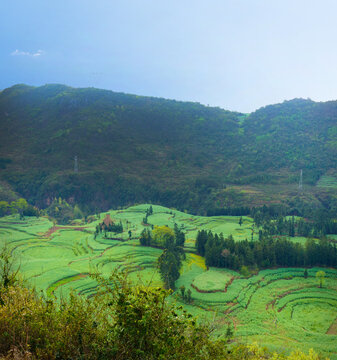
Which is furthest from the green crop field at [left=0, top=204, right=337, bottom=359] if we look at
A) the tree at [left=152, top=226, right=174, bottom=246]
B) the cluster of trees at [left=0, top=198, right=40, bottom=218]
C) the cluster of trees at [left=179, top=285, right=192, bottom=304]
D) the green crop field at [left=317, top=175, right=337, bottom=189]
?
the green crop field at [left=317, top=175, right=337, bottom=189]

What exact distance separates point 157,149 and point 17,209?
65668 millimetres

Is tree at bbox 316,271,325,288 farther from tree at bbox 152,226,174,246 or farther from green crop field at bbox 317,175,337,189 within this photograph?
green crop field at bbox 317,175,337,189

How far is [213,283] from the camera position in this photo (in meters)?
36.3

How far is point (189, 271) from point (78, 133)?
330 feet

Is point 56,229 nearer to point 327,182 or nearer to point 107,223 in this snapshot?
point 107,223

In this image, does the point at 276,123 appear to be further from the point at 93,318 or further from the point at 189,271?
→ the point at 93,318

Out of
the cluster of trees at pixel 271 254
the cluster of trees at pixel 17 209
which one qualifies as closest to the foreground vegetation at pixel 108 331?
the cluster of trees at pixel 271 254

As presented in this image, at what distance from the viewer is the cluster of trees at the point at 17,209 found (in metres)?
71.4

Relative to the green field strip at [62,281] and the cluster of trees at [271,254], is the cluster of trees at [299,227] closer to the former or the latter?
the cluster of trees at [271,254]

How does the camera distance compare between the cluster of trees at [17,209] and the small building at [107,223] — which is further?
the cluster of trees at [17,209]

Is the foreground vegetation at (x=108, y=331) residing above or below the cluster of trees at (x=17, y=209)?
above

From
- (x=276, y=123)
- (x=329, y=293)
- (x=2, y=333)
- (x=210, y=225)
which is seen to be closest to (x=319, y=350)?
(x=329, y=293)

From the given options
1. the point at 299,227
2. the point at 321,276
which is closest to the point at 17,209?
the point at 299,227

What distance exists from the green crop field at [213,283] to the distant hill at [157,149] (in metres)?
35.0
